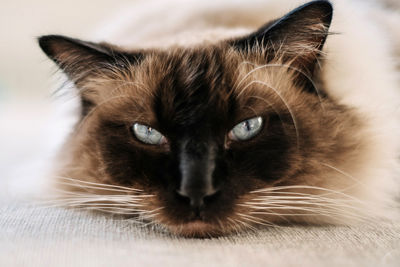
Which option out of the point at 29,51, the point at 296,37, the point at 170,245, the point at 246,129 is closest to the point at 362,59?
the point at 296,37

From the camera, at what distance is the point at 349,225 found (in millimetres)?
1221

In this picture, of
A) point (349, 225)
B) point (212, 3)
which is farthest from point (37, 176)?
point (349, 225)

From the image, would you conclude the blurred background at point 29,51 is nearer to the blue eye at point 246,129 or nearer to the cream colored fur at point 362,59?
the cream colored fur at point 362,59

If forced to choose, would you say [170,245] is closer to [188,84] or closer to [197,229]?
[197,229]

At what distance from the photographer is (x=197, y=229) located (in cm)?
109

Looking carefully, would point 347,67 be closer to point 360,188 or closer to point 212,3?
point 360,188

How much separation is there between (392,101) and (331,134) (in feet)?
0.91

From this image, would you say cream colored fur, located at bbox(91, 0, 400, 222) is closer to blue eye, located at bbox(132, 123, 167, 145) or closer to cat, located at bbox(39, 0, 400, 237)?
cat, located at bbox(39, 0, 400, 237)

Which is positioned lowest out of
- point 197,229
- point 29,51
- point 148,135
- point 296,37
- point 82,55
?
point 29,51

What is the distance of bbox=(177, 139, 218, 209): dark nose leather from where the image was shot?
1031 millimetres

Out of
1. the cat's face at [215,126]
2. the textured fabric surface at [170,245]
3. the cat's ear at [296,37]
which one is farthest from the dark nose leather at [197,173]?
the cat's ear at [296,37]

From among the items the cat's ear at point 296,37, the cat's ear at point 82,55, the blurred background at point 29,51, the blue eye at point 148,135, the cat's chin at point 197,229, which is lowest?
the blurred background at point 29,51

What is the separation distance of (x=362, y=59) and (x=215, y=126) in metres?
0.58

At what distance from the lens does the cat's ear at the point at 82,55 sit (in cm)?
125
